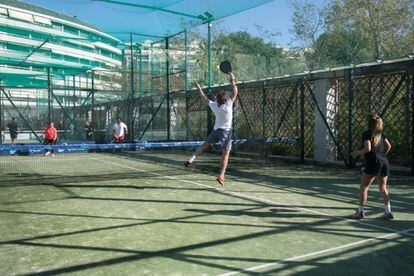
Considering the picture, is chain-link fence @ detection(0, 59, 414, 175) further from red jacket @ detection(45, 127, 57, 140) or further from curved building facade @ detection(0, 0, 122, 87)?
red jacket @ detection(45, 127, 57, 140)

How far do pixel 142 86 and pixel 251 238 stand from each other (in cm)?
1891

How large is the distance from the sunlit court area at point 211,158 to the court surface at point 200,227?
34 mm

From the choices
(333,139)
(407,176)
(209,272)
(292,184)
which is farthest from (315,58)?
(209,272)

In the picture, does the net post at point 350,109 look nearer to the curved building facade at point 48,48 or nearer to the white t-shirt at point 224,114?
the white t-shirt at point 224,114

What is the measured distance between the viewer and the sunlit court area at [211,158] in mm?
4898

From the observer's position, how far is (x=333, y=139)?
1337 centimetres

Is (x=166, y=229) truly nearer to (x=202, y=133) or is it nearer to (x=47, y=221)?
(x=47, y=221)

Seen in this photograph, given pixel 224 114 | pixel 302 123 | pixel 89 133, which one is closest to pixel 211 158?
pixel 302 123

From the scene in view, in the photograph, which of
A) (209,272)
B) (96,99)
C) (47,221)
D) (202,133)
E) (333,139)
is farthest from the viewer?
(96,99)

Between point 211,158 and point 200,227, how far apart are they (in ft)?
35.5

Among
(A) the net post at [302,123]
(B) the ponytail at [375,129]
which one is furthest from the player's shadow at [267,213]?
(A) the net post at [302,123]

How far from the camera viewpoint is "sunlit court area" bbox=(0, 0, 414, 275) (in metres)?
4.90

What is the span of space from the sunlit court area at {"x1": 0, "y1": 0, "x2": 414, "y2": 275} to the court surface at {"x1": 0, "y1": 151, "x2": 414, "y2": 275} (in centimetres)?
3

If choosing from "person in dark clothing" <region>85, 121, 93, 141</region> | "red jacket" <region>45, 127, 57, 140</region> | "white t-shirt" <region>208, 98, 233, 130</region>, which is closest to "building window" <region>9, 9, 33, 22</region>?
"red jacket" <region>45, 127, 57, 140</region>
